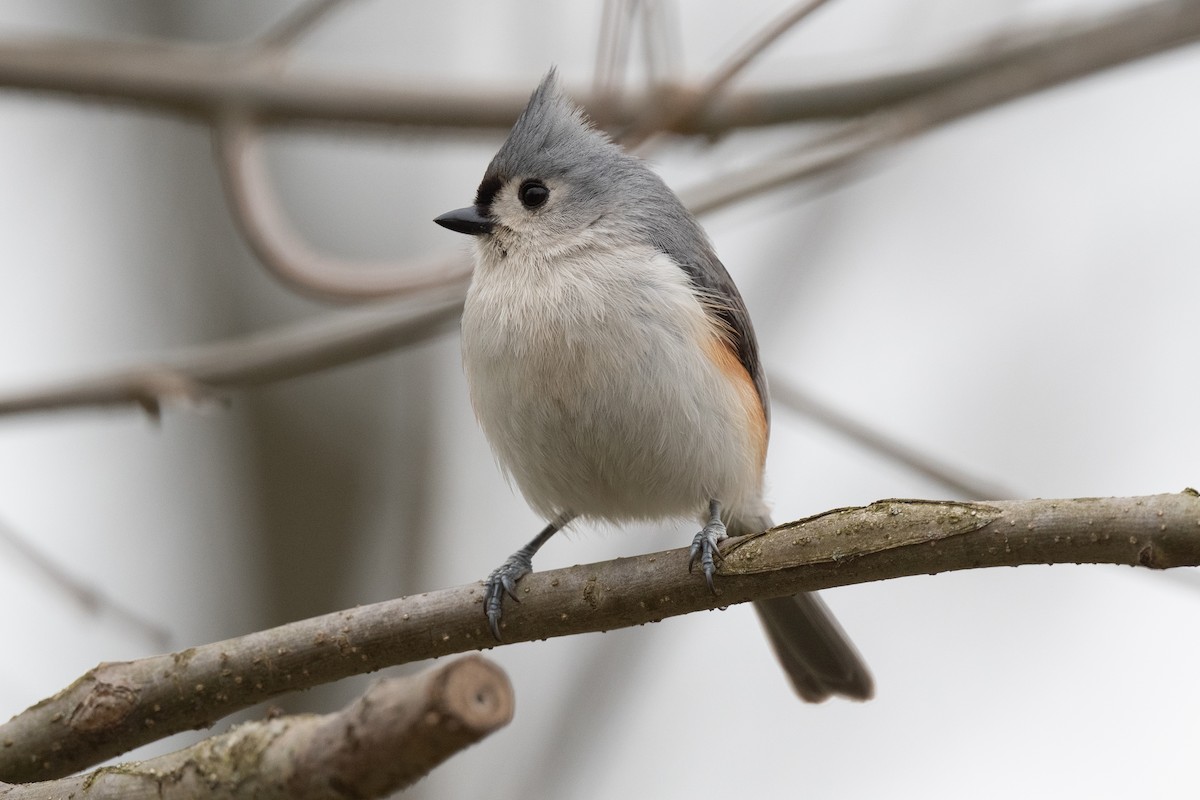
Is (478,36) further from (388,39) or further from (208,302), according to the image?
(208,302)

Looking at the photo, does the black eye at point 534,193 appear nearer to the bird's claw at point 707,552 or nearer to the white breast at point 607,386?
the white breast at point 607,386

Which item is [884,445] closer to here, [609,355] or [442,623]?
[609,355]

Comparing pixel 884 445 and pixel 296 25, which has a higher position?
pixel 296 25

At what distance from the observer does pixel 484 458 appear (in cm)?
532

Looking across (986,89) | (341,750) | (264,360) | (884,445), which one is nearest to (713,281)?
(884,445)

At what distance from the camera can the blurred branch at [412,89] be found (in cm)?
339

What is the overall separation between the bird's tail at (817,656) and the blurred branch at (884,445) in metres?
0.48

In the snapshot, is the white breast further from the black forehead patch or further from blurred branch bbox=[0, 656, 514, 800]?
blurred branch bbox=[0, 656, 514, 800]

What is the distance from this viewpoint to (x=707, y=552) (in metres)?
2.10

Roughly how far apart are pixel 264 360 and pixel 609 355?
109 cm

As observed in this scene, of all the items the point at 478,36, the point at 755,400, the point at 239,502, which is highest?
the point at 478,36

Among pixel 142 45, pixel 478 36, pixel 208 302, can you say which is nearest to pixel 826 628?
pixel 142 45

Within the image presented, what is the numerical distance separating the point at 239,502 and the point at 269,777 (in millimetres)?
4121

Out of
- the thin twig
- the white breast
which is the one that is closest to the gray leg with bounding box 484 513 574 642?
the white breast
